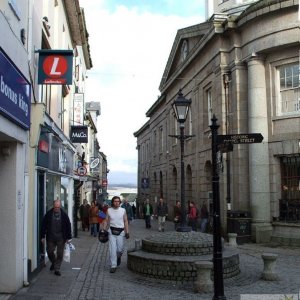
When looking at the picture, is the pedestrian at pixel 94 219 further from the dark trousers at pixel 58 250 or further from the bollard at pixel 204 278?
the bollard at pixel 204 278

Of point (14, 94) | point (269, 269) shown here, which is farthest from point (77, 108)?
point (14, 94)

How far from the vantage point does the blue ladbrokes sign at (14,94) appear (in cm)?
747

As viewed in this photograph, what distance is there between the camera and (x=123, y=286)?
32.0 ft

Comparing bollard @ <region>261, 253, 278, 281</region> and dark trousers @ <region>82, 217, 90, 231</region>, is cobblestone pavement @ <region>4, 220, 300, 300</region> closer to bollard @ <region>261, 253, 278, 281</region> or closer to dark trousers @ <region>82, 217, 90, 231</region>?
bollard @ <region>261, 253, 278, 281</region>

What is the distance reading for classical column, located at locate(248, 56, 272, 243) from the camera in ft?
64.0

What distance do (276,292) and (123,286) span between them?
2888 millimetres

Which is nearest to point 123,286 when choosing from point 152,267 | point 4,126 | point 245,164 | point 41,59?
point 152,267

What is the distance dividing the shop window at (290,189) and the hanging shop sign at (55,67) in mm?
10921

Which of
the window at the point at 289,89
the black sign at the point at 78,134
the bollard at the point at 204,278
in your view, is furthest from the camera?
the black sign at the point at 78,134

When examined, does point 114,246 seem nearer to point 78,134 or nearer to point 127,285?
point 127,285

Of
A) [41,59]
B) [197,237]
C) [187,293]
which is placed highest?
[41,59]

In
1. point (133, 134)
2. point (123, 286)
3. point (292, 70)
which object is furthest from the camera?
point (133, 134)

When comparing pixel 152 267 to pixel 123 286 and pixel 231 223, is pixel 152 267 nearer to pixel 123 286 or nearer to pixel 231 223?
pixel 123 286

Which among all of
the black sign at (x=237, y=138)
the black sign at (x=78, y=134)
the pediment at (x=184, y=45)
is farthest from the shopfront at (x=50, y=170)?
the pediment at (x=184, y=45)
